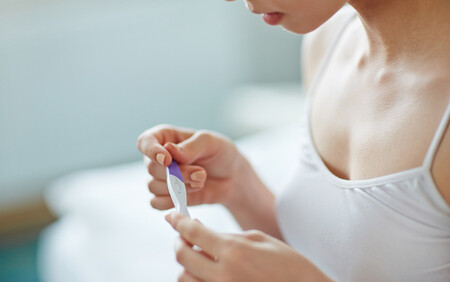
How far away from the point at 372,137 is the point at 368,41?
17 centimetres

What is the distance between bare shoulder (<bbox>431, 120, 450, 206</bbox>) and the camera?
0.66 metres

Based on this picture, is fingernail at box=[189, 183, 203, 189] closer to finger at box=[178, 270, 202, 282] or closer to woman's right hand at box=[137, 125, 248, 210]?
woman's right hand at box=[137, 125, 248, 210]

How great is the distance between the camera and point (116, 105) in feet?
8.84

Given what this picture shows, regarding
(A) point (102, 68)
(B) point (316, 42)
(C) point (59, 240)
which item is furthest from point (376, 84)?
(A) point (102, 68)

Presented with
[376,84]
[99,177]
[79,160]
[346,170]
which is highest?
[376,84]

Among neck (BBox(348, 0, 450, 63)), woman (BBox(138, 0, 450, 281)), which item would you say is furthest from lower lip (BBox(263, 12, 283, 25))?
neck (BBox(348, 0, 450, 63))

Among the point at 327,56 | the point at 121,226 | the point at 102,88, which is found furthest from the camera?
the point at 102,88

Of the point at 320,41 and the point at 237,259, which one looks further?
the point at 320,41

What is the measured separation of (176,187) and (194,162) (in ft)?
0.51

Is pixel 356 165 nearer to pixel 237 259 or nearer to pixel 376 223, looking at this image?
pixel 376 223

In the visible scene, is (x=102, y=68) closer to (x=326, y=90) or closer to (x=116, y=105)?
(x=116, y=105)

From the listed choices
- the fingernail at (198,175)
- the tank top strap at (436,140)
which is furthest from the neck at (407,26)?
the fingernail at (198,175)

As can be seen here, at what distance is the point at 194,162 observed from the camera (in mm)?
939

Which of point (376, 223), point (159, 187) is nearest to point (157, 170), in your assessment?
point (159, 187)
